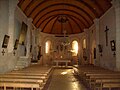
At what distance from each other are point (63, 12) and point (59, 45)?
545 centimetres

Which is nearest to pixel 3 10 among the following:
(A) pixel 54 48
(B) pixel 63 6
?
(B) pixel 63 6

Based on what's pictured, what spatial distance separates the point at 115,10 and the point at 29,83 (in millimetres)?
7925

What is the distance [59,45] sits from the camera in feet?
90.1

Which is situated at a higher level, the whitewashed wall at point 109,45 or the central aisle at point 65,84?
the whitewashed wall at point 109,45

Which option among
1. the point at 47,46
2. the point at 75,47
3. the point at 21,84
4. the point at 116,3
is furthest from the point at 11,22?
the point at 75,47

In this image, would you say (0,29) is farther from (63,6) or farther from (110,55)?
(63,6)

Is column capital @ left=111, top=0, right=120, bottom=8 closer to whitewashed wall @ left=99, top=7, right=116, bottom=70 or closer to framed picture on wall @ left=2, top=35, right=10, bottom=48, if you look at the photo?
whitewashed wall @ left=99, top=7, right=116, bottom=70

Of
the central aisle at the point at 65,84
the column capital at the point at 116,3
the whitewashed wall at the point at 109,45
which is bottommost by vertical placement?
the central aisle at the point at 65,84

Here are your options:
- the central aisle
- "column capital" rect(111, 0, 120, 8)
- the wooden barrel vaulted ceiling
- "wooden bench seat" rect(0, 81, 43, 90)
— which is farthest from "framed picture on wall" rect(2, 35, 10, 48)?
"column capital" rect(111, 0, 120, 8)

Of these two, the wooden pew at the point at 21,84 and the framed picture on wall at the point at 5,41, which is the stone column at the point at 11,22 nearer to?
the framed picture on wall at the point at 5,41

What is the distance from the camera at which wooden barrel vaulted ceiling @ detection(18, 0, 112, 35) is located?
1609cm

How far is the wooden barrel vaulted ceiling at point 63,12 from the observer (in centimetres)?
1609

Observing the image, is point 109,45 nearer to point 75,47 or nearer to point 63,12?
point 63,12

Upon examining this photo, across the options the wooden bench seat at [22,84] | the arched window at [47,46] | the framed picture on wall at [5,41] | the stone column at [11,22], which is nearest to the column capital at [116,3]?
the stone column at [11,22]
